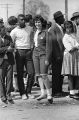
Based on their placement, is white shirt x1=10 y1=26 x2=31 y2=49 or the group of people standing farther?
white shirt x1=10 y1=26 x2=31 y2=49

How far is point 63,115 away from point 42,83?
210 centimetres

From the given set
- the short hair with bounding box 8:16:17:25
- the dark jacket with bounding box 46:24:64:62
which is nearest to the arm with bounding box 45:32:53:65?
the dark jacket with bounding box 46:24:64:62

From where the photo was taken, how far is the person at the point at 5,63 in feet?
37.6

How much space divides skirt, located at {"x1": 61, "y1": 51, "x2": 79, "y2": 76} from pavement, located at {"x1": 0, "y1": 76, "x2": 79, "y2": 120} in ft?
2.06

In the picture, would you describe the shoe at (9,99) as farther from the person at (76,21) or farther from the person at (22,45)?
the person at (76,21)

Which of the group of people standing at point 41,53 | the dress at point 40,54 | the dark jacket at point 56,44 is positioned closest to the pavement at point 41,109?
the group of people standing at point 41,53

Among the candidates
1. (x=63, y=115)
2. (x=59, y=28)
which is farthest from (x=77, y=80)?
(x=63, y=115)

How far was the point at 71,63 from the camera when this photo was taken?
12.0m

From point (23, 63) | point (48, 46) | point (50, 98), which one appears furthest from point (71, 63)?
point (23, 63)

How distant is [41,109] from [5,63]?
4.55 feet

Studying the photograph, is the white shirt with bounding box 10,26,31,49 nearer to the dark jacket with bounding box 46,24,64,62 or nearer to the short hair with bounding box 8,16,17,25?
the dark jacket with bounding box 46,24,64,62

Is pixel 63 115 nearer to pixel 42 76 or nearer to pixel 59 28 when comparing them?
pixel 42 76

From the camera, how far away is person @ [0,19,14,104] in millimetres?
11469

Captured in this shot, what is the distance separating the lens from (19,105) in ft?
37.5
